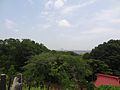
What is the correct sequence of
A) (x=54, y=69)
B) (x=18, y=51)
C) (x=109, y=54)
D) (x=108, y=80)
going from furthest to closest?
(x=109, y=54)
(x=18, y=51)
(x=108, y=80)
(x=54, y=69)

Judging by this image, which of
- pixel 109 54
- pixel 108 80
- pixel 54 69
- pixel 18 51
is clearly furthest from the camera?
pixel 109 54

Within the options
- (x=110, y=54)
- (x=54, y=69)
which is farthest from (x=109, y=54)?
(x=54, y=69)

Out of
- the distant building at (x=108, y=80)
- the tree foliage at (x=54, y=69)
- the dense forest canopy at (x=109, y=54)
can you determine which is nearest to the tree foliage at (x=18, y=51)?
the distant building at (x=108, y=80)

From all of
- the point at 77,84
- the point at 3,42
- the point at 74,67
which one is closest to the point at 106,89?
the point at 77,84

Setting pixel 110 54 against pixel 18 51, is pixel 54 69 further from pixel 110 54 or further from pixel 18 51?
pixel 110 54

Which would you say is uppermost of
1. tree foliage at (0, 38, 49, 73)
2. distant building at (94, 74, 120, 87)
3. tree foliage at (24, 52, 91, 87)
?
tree foliage at (0, 38, 49, 73)

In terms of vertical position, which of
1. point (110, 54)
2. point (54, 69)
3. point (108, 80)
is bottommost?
point (108, 80)

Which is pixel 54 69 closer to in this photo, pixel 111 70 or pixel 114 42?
pixel 111 70

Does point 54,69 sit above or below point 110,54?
below

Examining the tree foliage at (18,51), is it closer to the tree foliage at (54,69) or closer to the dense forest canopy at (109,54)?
the dense forest canopy at (109,54)

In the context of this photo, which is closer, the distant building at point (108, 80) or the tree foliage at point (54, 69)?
the tree foliage at point (54, 69)

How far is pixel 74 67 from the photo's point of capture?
61.3 ft

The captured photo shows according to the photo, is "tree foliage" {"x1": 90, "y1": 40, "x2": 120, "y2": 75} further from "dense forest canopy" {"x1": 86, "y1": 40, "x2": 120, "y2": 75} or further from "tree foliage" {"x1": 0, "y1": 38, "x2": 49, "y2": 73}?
"tree foliage" {"x1": 0, "y1": 38, "x2": 49, "y2": 73}

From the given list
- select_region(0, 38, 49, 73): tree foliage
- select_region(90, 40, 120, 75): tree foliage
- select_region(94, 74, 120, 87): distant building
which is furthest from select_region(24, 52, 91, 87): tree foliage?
select_region(90, 40, 120, 75): tree foliage
